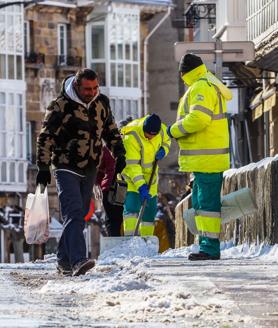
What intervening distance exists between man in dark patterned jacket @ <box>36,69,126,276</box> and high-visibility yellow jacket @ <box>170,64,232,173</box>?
192 centimetres

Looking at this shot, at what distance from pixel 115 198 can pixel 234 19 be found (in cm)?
2039

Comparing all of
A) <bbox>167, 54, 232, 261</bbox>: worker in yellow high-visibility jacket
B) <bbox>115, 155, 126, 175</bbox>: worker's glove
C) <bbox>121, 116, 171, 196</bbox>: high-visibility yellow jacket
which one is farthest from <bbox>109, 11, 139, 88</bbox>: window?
<bbox>115, 155, 126, 175</bbox>: worker's glove

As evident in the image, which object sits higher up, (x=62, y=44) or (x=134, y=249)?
(x=62, y=44)

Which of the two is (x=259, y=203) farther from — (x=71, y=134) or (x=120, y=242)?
(x=71, y=134)

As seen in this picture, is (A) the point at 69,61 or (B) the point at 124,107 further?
(B) the point at 124,107

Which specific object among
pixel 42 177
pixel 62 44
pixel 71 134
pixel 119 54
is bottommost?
pixel 42 177

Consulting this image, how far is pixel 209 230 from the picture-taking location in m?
16.7

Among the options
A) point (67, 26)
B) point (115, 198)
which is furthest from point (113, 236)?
point (67, 26)

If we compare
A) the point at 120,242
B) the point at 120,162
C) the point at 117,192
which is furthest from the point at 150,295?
the point at 120,242

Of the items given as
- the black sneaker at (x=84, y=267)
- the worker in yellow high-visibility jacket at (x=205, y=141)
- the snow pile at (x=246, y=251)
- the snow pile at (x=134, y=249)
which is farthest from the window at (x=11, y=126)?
the black sneaker at (x=84, y=267)

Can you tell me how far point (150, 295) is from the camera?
11.1m

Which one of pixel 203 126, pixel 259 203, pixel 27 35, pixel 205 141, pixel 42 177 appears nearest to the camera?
pixel 42 177

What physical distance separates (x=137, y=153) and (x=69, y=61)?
4904cm

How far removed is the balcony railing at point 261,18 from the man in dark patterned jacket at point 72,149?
16.5 meters
